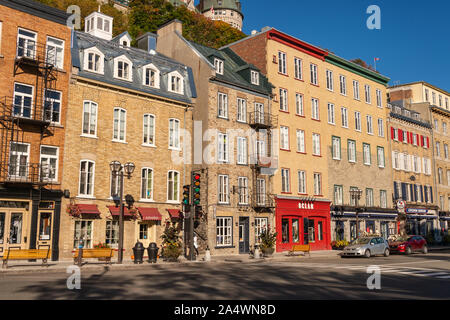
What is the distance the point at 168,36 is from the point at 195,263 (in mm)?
20393

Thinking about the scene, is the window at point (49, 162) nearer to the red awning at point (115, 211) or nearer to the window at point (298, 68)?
the red awning at point (115, 211)

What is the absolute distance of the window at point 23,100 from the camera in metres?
22.8

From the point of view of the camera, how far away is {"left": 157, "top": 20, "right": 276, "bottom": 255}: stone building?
3038cm

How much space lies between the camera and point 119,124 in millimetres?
26734

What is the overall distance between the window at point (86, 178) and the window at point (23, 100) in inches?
157

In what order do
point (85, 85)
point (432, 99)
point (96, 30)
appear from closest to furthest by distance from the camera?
point (85, 85) < point (96, 30) < point (432, 99)

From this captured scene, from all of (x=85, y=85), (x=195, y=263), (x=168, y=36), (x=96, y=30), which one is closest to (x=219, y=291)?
(x=195, y=263)

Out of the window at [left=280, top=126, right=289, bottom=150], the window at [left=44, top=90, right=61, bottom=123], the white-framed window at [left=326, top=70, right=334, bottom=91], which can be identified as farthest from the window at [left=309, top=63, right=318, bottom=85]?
the window at [left=44, top=90, right=61, bottom=123]

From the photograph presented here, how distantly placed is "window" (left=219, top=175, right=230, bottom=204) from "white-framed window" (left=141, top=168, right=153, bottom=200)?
5.44m

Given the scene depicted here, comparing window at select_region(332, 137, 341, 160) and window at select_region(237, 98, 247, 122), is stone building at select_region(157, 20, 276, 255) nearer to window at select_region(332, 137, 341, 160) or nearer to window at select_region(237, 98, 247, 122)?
window at select_region(237, 98, 247, 122)

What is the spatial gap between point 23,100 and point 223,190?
1436 centimetres

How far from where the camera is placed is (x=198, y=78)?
105 feet

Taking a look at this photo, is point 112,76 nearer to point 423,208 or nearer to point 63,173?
point 63,173

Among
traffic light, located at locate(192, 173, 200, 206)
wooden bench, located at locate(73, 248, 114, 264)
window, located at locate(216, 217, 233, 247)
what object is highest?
traffic light, located at locate(192, 173, 200, 206)
